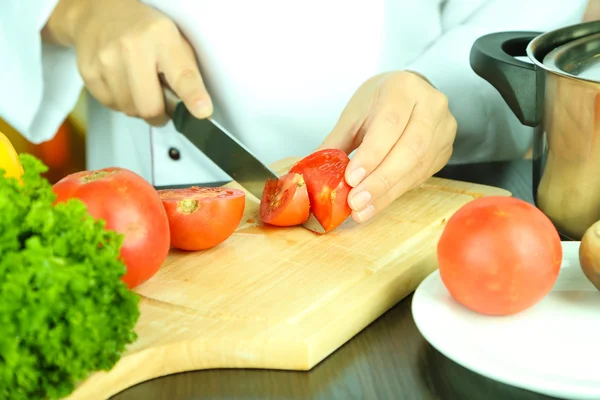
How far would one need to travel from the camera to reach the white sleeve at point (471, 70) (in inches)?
50.6

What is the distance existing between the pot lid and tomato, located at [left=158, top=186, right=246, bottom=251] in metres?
0.42

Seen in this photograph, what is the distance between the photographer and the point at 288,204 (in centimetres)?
98

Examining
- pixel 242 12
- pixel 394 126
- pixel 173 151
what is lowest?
pixel 173 151

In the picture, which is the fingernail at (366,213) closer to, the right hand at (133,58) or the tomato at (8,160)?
the right hand at (133,58)

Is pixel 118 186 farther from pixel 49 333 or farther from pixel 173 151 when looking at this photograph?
pixel 173 151

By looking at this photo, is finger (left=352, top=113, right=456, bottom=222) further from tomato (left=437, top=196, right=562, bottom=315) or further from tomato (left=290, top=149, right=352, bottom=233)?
tomato (left=437, top=196, right=562, bottom=315)

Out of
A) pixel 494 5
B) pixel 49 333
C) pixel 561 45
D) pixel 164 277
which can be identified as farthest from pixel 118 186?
pixel 494 5

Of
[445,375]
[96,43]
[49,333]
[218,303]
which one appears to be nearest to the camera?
[49,333]

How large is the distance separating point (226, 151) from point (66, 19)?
457 millimetres

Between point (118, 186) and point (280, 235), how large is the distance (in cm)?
28

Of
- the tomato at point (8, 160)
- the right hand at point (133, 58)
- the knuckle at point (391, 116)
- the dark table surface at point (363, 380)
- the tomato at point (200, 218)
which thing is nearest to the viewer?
the dark table surface at point (363, 380)

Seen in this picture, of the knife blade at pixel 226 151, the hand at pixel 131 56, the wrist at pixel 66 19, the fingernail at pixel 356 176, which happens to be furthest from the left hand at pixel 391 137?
the wrist at pixel 66 19

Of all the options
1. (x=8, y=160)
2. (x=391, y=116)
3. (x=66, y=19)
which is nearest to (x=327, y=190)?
(x=391, y=116)

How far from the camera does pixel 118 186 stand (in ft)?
2.57
